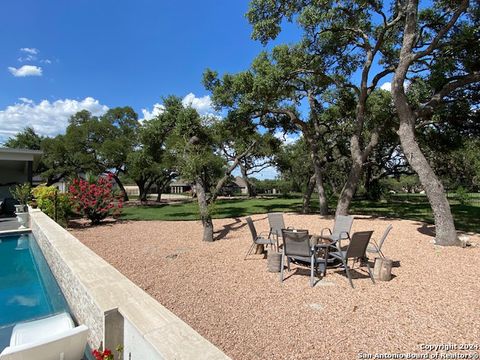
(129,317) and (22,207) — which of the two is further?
(22,207)

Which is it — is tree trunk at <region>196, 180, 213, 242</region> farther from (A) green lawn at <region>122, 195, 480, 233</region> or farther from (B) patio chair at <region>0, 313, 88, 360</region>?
(B) patio chair at <region>0, 313, 88, 360</region>

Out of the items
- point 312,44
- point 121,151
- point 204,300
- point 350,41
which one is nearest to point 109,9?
point 312,44

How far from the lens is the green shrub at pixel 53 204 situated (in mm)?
11422

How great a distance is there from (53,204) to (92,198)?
1403mm

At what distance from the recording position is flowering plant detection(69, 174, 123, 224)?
11.7 m

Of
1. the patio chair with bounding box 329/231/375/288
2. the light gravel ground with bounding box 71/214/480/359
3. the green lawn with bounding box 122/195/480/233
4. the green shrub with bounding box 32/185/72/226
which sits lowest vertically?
the light gravel ground with bounding box 71/214/480/359

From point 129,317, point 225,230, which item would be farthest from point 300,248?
point 225,230

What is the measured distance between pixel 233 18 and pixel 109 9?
500 cm

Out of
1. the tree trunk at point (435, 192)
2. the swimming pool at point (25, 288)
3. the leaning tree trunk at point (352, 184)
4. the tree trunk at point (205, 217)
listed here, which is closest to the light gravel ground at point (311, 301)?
the tree trunk at point (435, 192)

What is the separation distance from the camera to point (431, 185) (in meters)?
7.79

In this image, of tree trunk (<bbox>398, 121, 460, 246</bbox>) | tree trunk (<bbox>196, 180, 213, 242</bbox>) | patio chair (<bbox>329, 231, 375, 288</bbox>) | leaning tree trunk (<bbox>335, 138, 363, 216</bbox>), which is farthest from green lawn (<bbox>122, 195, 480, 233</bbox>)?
patio chair (<bbox>329, 231, 375, 288</bbox>)

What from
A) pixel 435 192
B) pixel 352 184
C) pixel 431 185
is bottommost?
pixel 435 192

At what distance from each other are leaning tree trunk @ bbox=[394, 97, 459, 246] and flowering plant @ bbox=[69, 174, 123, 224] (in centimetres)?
1121

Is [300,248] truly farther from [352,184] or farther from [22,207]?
[22,207]
